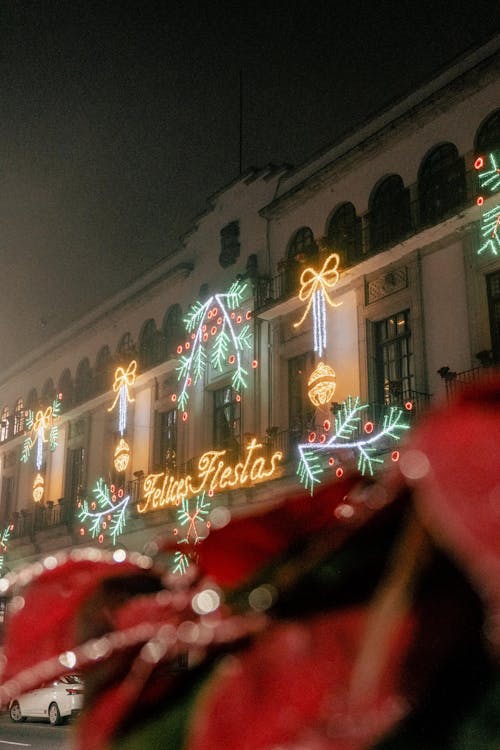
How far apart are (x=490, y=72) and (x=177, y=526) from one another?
13.3 metres

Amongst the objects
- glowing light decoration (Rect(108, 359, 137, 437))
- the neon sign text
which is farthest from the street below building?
glowing light decoration (Rect(108, 359, 137, 437))

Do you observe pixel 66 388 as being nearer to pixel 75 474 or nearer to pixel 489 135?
pixel 75 474

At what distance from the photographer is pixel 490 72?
49.4 ft

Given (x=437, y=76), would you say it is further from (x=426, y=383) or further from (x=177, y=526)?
(x=177, y=526)

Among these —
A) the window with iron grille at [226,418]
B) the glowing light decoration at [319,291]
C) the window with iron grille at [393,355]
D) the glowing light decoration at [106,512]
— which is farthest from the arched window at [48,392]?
the window with iron grille at [393,355]

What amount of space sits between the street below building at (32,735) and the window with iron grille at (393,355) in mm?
9000

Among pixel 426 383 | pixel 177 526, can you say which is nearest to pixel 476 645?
pixel 426 383

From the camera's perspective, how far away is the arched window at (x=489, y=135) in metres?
15.0

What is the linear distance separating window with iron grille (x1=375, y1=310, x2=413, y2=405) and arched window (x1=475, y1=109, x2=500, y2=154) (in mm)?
3646

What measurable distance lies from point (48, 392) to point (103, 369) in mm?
5454

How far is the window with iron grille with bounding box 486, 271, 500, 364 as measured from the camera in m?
14.5

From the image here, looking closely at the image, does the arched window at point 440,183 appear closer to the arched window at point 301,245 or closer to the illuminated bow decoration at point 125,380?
the arched window at point 301,245

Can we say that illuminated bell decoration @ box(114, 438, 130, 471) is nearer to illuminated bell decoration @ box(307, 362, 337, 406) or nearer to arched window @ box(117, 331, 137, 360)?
arched window @ box(117, 331, 137, 360)

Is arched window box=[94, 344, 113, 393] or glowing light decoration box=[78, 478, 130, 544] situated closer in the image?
glowing light decoration box=[78, 478, 130, 544]
